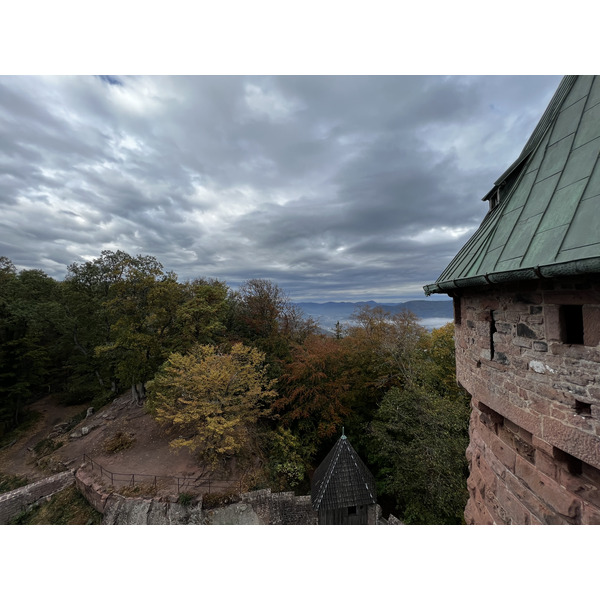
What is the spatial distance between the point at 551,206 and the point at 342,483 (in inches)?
367

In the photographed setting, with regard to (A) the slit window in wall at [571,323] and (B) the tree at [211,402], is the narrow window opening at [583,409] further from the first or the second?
(B) the tree at [211,402]

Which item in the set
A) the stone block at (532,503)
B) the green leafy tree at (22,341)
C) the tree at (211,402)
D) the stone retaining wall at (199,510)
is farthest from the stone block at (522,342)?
the green leafy tree at (22,341)

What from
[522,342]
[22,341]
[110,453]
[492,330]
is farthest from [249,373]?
[22,341]

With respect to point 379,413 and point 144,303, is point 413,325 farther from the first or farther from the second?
point 144,303

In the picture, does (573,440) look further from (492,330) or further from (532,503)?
(492,330)

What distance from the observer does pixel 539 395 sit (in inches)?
85.4

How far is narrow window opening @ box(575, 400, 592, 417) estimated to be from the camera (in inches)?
73.7

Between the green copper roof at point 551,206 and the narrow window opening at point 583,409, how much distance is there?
3.30ft

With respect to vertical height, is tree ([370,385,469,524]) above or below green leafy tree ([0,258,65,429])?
below

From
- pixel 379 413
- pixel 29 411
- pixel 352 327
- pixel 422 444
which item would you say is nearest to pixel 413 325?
pixel 352 327

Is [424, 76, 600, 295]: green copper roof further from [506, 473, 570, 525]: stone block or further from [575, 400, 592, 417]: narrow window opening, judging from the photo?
[506, 473, 570, 525]: stone block

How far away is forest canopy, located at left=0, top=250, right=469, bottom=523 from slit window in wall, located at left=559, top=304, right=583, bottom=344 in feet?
28.3

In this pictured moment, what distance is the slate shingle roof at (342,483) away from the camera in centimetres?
830

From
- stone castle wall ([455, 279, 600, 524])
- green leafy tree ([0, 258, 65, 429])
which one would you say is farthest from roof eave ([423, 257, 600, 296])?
green leafy tree ([0, 258, 65, 429])
